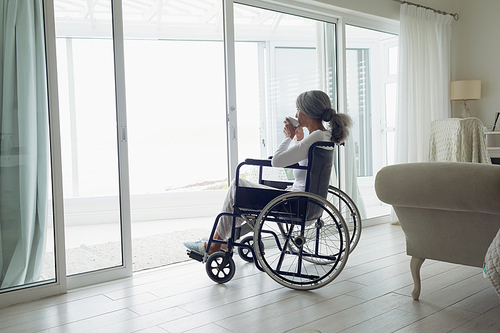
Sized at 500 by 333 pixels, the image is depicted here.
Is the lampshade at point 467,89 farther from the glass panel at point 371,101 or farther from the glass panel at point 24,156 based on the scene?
the glass panel at point 24,156

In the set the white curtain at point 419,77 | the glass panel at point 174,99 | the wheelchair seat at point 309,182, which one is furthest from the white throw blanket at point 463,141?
the glass panel at point 174,99

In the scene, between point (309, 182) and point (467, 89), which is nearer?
point (309, 182)

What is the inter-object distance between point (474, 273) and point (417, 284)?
2.08 feet

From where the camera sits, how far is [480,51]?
15.6 feet

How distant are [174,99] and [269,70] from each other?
3563mm

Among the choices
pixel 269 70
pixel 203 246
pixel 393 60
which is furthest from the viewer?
pixel 393 60

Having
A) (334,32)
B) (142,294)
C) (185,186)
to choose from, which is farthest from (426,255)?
(185,186)

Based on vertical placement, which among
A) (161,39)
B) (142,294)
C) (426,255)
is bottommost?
(142,294)

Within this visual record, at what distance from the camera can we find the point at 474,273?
258 cm

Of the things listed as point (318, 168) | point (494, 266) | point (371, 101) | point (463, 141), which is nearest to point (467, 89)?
point (371, 101)

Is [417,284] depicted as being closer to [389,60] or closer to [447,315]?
[447,315]

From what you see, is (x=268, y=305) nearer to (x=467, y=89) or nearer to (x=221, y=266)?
(x=221, y=266)

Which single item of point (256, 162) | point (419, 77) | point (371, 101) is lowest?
point (256, 162)

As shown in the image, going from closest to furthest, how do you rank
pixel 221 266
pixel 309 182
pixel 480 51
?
pixel 309 182, pixel 221 266, pixel 480 51
